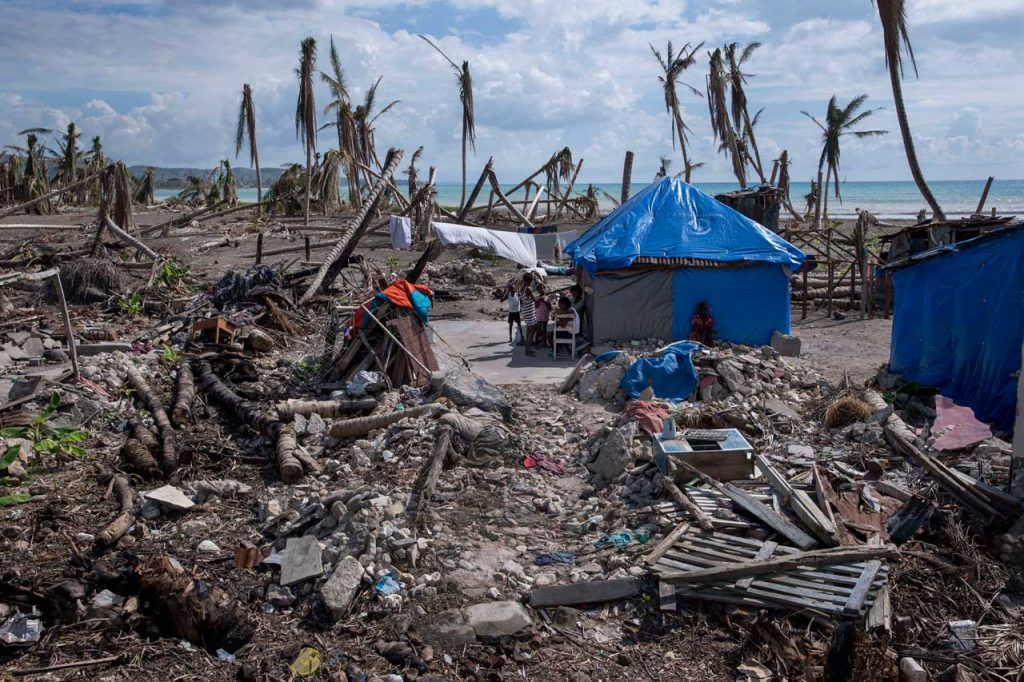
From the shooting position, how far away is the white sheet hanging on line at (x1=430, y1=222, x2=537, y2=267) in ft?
53.0

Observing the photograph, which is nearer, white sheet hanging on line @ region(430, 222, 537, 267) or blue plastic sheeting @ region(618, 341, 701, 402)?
blue plastic sheeting @ region(618, 341, 701, 402)

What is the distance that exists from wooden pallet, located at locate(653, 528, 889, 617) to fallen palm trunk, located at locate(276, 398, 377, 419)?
4.79 meters

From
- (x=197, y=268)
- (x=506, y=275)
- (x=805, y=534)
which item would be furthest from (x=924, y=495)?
(x=197, y=268)

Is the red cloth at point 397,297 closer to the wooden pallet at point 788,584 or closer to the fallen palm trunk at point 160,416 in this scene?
the fallen palm trunk at point 160,416

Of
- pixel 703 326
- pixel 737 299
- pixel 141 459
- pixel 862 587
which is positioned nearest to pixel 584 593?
pixel 862 587

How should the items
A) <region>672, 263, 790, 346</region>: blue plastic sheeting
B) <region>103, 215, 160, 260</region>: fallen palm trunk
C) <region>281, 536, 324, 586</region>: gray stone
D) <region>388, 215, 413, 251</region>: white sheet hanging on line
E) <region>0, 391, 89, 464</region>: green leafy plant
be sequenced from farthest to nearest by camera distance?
1. <region>103, 215, 160, 260</region>: fallen palm trunk
2. <region>388, 215, 413, 251</region>: white sheet hanging on line
3. <region>672, 263, 790, 346</region>: blue plastic sheeting
4. <region>0, 391, 89, 464</region>: green leafy plant
5. <region>281, 536, 324, 586</region>: gray stone

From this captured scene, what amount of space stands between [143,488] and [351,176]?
29531 mm

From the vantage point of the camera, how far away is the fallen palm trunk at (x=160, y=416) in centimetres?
766

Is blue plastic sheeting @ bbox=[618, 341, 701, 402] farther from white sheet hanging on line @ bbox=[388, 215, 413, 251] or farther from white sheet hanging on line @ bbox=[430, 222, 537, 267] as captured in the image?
white sheet hanging on line @ bbox=[388, 215, 413, 251]

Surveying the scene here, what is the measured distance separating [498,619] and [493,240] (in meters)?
12.0

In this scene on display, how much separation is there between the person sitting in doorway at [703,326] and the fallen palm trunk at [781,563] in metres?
7.70

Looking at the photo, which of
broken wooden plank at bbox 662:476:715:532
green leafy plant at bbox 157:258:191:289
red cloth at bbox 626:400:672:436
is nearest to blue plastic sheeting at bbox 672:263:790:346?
red cloth at bbox 626:400:672:436

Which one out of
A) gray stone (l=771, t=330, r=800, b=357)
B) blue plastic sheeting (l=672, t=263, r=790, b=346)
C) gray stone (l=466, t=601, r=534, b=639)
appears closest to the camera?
gray stone (l=466, t=601, r=534, b=639)

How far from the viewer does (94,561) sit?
5.70 meters
